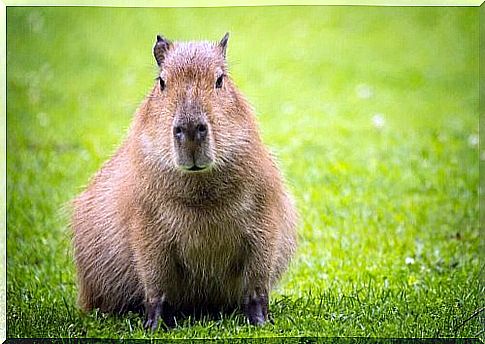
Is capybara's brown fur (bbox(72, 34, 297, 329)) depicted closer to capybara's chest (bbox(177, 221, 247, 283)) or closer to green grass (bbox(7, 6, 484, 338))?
capybara's chest (bbox(177, 221, 247, 283))

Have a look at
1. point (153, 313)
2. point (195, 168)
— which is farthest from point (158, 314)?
point (195, 168)

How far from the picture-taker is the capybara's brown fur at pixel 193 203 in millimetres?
4980

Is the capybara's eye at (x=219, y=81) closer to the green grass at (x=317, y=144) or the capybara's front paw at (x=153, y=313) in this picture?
the green grass at (x=317, y=144)

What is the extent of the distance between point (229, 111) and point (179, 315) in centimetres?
118

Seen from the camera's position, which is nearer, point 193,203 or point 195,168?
point 195,168

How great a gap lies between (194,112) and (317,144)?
4324mm

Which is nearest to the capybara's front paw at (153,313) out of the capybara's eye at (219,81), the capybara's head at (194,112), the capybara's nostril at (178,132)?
the capybara's head at (194,112)

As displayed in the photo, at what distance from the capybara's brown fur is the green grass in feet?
0.64

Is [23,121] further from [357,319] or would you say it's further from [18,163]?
[357,319]

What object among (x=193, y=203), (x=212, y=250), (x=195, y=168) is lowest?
(x=212, y=250)

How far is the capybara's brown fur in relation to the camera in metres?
4.98

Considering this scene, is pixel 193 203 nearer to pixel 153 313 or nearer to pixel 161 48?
pixel 153 313

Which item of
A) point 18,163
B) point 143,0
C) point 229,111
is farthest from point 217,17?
point 18,163

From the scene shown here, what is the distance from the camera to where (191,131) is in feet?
15.7
